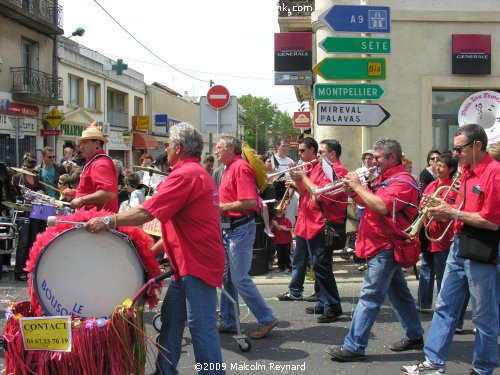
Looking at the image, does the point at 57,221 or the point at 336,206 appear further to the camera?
the point at 336,206

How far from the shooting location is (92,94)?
107ft

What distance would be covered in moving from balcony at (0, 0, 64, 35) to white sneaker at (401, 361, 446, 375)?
21.9 m

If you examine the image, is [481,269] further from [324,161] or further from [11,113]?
[11,113]

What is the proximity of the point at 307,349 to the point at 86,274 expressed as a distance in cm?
252

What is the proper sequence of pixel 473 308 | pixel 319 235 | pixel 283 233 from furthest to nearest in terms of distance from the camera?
pixel 283 233
pixel 319 235
pixel 473 308

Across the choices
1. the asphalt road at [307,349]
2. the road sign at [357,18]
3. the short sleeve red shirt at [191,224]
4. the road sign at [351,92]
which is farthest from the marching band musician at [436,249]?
the short sleeve red shirt at [191,224]

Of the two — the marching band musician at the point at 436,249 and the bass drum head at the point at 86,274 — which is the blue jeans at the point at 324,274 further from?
the bass drum head at the point at 86,274

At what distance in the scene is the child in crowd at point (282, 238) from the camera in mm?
9297

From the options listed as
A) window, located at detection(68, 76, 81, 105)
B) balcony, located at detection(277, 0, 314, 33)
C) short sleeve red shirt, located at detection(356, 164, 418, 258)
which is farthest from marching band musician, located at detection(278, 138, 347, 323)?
window, located at detection(68, 76, 81, 105)

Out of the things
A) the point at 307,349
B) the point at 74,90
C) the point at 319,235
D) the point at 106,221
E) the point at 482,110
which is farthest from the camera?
the point at 74,90

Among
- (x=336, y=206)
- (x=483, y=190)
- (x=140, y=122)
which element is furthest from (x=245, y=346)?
(x=140, y=122)

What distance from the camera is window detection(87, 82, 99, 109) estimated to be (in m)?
32.0

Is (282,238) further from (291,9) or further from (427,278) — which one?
(291,9)

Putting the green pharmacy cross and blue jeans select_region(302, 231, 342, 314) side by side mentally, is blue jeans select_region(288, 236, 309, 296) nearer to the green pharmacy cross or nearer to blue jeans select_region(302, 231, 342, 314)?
blue jeans select_region(302, 231, 342, 314)
